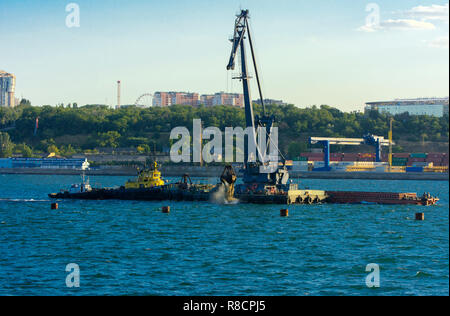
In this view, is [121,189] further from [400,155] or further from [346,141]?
[400,155]

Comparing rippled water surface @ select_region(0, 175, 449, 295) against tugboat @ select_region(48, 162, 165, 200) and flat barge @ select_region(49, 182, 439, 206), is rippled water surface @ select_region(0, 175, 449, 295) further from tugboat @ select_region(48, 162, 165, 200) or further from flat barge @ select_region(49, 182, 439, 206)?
tugboat @ select_region(48, 162, 165, 200)

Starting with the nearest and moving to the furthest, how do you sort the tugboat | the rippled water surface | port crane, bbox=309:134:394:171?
the rippled water surface → the tugboat → port crane, bbox=309:134:394:171

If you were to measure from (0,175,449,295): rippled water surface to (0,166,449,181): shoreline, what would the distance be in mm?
87556

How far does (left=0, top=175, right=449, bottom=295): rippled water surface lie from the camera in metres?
28.9

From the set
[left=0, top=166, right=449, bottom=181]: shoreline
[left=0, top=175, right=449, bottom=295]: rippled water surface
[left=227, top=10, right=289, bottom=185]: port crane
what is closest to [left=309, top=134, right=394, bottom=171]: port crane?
[left=0, top=166, right=449, bottom=181]: shoreline

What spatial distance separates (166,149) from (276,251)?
150498mm

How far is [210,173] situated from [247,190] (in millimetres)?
82057

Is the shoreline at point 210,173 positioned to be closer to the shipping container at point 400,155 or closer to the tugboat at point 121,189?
the shipping container at point 400,155

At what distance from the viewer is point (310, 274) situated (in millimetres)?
31469

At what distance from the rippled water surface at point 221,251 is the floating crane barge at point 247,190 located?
7.73m

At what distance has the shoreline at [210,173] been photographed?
146950 mm

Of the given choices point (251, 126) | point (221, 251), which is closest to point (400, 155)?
point (251, 126)

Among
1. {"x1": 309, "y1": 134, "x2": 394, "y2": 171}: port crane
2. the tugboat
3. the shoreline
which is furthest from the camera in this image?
{"x1": 309, "y1": 134, "x2": 394, "y2": 171}: port crane
